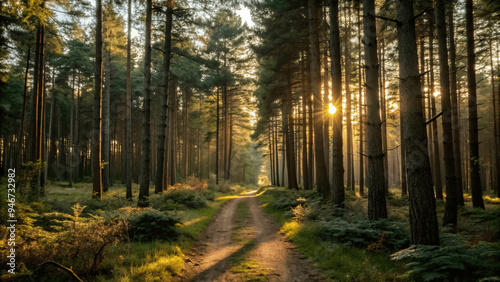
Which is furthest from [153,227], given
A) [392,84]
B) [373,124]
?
[392,84]

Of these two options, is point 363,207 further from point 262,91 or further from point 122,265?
point 262,91

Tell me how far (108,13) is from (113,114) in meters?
23.8

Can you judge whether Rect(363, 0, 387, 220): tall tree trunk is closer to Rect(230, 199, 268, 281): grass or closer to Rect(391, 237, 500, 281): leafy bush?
Rect(391, 237, 500, 281): leafy bush

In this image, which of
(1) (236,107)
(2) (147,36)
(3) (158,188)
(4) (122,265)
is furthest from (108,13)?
(1) (236,107)

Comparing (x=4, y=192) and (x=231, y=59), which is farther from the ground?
(x=231, y=59)

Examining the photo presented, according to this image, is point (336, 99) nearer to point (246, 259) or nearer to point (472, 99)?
point (472, 99)

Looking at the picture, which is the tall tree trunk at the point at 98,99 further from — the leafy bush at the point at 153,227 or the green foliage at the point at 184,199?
the leafy bush at the point at 153,227

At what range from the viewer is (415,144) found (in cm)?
530

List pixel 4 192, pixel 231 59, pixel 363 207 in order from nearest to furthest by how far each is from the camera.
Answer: pixel 4 192, pixel 363 207, pixel 231 59

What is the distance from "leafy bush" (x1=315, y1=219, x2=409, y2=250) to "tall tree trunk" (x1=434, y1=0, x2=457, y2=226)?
3933 millimetres

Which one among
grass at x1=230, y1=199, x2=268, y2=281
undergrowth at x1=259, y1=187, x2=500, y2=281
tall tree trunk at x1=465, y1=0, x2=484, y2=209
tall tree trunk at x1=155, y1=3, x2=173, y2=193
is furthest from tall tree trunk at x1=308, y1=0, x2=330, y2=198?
tall tree trunk at x1=155, y1=3, x2=173, y2=193

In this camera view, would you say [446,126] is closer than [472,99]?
Yes

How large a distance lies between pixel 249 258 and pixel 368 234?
3.27m

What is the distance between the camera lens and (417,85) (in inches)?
212
